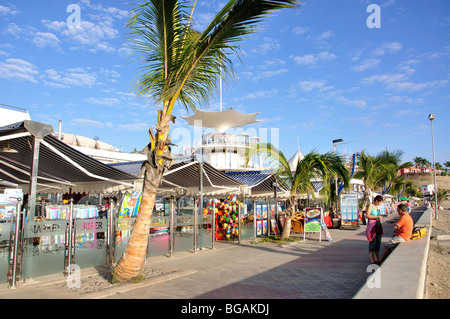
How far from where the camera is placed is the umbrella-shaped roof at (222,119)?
29883 millimetres

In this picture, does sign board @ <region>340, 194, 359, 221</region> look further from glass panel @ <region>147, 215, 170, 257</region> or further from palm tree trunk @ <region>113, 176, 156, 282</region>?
palm tree trunk @ <region>113, 176, 156, 282</region>

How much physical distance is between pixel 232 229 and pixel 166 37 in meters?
9.05

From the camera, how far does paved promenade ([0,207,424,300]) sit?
593 centimetres

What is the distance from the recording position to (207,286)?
658cm

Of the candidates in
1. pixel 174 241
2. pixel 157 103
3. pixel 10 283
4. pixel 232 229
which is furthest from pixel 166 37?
pixel 232 229

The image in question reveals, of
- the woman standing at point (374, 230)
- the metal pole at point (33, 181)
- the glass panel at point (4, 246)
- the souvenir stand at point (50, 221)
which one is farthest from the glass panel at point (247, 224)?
the glass panel at point (4, 246)

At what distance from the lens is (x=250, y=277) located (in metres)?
7.46

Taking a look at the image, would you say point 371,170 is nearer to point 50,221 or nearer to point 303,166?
point 303,166

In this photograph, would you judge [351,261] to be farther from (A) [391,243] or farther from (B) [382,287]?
(B) [382,287]

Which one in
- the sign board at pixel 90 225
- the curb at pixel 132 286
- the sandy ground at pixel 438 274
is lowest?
the sandy ground at pixel 438 274

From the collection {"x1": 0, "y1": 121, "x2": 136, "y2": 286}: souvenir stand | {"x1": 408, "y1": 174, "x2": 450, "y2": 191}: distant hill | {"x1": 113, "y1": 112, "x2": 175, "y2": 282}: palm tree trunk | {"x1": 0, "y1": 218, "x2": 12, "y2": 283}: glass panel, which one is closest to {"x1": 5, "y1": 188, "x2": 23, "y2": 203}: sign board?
{"x1": 0, "y1": 121, "x2": 136, "y2": 286}: souvenir stand

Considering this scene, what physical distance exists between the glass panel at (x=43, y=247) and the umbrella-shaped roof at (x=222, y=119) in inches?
874

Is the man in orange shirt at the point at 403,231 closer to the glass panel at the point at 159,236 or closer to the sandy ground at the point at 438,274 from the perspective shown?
the sandy ground at the point at 438,274
